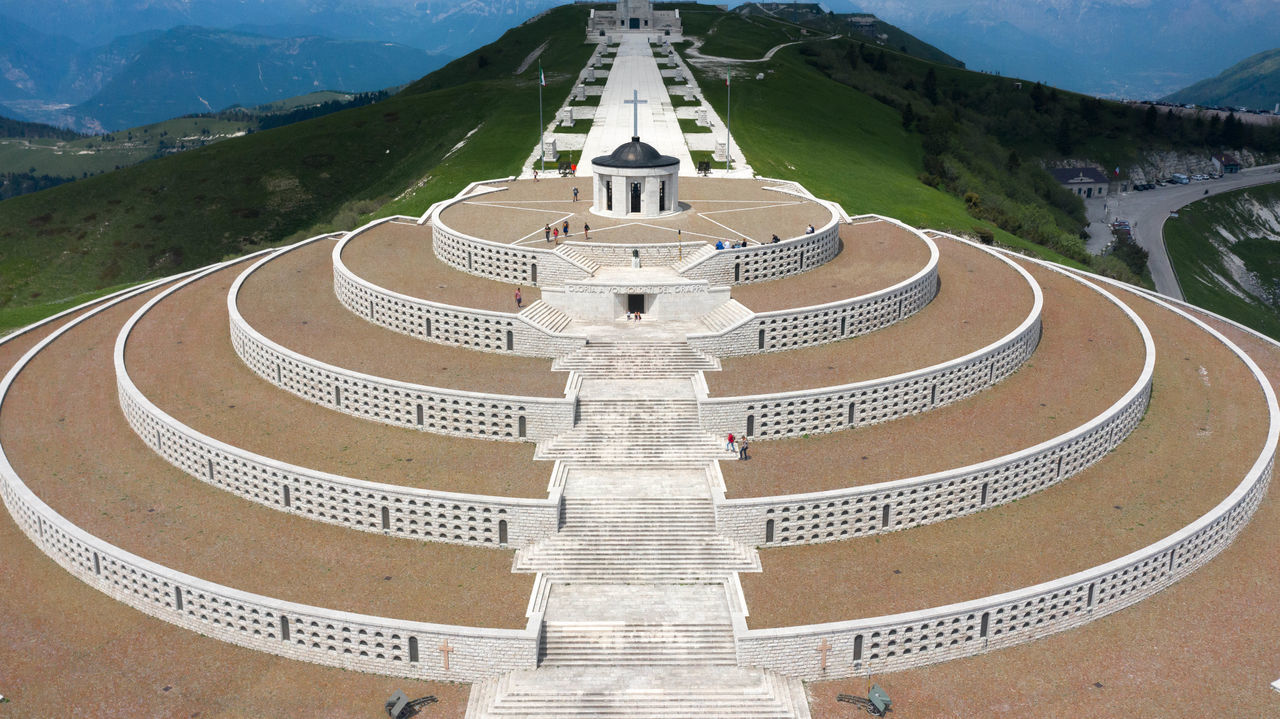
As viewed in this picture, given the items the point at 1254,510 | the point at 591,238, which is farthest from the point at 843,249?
the point at 1254,510

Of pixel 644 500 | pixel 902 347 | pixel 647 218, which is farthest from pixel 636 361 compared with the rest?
pixel 647 218

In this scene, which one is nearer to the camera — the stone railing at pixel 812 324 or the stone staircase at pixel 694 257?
the stone railing at pixel 812 324

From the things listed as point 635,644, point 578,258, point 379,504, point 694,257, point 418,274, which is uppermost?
point 694,257

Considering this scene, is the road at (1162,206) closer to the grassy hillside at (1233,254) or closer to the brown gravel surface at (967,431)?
the grassy hillside at (1233,254)

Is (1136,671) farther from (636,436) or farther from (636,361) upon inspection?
(636,361)

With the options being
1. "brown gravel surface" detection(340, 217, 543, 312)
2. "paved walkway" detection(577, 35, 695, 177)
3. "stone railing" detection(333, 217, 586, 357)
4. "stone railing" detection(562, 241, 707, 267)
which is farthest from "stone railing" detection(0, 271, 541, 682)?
"paved walkway" detection(577, 35, 695, 177)

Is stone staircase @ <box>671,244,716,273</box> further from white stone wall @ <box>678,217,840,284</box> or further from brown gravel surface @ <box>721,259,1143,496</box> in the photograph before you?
brown gravel surface @ <box>721,259,1143,496</box>

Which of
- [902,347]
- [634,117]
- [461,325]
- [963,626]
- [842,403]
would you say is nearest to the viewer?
[963,626]

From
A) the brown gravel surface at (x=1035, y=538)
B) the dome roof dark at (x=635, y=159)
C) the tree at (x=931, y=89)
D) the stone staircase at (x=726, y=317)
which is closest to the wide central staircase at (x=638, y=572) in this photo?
the brown gravel surface at (x=1035, y=538)
